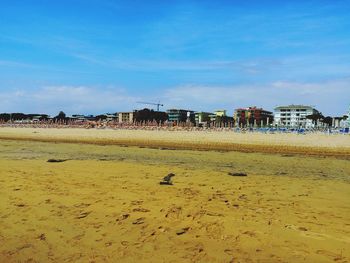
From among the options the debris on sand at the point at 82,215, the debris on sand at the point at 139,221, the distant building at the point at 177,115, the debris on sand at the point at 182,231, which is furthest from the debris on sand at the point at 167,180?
the distant building at the point at 177,115

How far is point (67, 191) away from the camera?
7.36 m

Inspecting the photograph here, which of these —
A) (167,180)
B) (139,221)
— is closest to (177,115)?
(167,180)

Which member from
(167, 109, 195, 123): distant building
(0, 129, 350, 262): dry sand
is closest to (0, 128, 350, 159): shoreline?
(0, 129, 350, 262): dry sand

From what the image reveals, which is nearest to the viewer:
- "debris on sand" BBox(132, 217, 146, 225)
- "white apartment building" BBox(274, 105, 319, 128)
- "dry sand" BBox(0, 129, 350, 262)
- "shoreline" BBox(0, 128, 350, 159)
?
"dry sand" BBox(0, 129, 350, 262)

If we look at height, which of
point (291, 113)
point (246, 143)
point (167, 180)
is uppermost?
point (291, 113)

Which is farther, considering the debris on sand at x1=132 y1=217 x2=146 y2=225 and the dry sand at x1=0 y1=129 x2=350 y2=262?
the debris on sand at x1=132 y1=217 x2=146 y2=225

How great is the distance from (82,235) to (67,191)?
2.86 m

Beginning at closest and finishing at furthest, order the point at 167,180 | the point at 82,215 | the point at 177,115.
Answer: the point at 82,215 → the point at 167,180 → the point at 177,115

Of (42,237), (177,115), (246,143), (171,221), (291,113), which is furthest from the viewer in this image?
(177,115)

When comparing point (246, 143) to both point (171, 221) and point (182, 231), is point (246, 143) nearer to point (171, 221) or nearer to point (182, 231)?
point (171, 221)

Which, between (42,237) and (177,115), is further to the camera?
(177,115)

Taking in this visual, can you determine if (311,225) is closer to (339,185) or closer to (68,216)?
(68,216)

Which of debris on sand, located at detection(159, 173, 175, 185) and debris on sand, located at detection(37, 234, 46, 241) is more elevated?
debris on sand, located at detection(159, 173, 175, 185)

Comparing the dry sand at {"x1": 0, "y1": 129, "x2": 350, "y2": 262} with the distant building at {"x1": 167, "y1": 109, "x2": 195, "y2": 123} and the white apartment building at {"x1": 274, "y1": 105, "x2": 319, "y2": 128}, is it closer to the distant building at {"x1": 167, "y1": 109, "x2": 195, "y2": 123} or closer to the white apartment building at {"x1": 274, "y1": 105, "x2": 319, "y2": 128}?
the distant building at {"x1": 167, "y1": 109, "x2": 195, "y2": 123}
